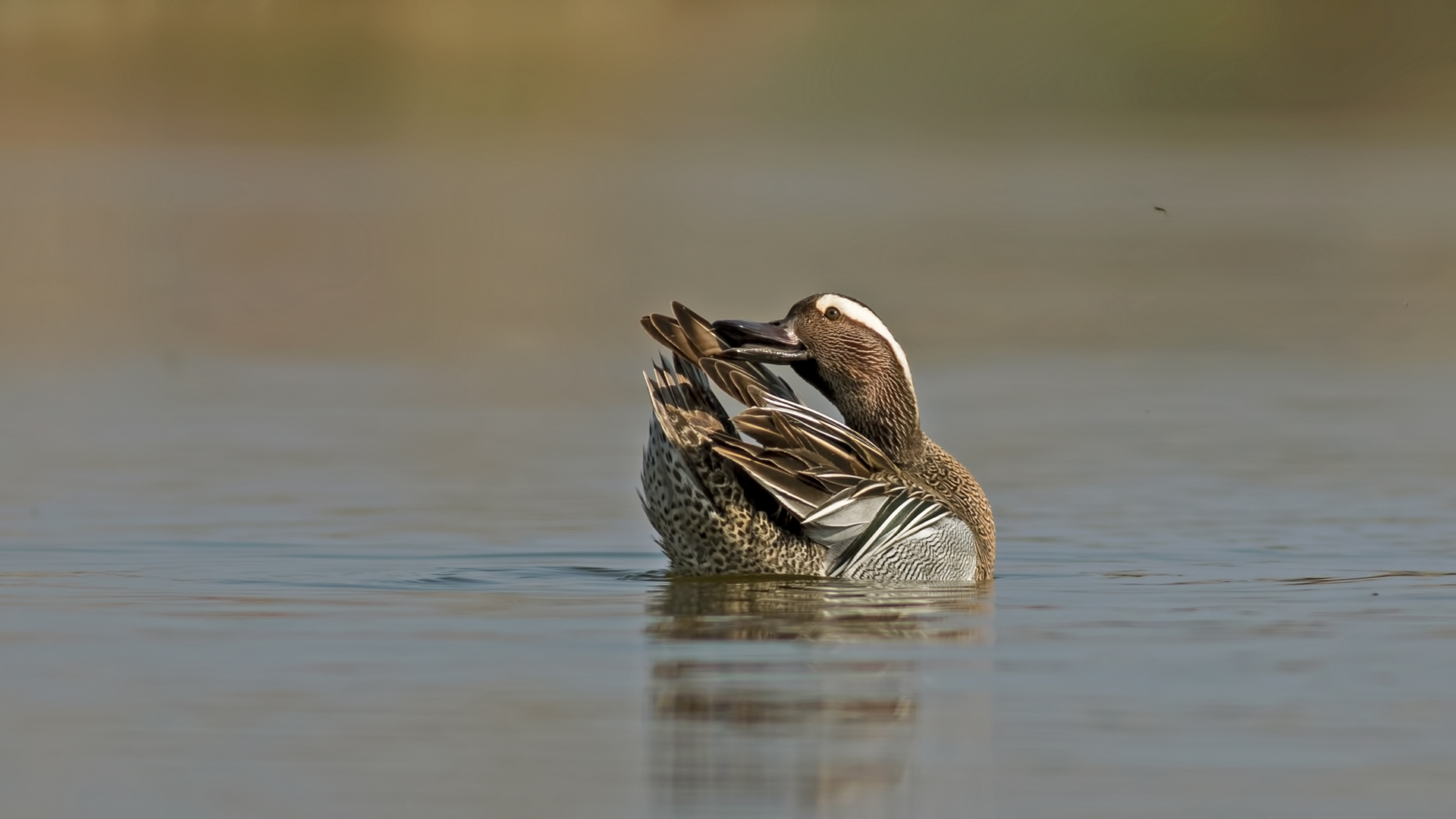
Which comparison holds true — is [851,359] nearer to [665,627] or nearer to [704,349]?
[704,349]

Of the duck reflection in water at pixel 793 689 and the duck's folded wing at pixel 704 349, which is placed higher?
the duck's folded wing at pixel 704 349

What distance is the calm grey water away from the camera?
5.68 metres

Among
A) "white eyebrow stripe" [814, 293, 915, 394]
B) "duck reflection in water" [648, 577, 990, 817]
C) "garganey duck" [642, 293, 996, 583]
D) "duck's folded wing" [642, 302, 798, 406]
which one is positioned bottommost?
"duck reflection in water" [648, 577, 990, 817]

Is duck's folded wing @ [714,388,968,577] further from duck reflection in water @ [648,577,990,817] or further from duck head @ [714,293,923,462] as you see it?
duck head @ [714,293,923,462]

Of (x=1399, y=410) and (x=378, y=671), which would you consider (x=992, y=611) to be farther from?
(x=1399, y=410)

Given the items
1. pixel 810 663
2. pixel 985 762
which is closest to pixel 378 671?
→ pixel 810 663

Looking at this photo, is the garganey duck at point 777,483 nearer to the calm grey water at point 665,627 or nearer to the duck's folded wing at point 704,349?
the duck's folded wing at point 704,349

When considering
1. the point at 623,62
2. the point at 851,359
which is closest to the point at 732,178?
the point at 623,62

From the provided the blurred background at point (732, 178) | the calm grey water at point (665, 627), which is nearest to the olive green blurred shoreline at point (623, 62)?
the blurred background at point (732, 178)

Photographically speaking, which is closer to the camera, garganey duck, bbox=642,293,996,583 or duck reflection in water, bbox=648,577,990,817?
duck reflection in water, bbox=648,577,990,817

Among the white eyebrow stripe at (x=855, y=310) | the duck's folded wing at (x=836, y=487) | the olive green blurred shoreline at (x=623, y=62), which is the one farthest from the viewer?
the olive green blurred shoreline at (x=623, y=62)

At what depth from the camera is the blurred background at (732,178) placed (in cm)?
1773

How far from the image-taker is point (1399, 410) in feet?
43.6

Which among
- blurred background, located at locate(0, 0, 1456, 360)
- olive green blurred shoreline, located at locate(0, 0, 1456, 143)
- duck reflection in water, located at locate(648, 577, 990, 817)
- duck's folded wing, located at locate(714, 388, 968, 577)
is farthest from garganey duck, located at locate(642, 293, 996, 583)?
olive green blurred shoreline, located at locate(0, 0, 1456, 143)
